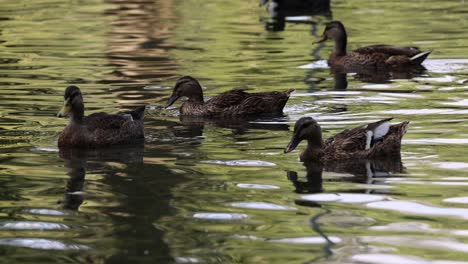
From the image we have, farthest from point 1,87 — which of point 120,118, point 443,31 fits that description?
point 443,31

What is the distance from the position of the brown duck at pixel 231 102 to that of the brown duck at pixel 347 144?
139 inches

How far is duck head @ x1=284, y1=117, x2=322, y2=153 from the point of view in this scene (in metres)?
12.7

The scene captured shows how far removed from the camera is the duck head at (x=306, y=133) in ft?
41.7

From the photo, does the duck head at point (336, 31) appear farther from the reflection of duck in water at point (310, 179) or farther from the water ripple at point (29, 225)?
the water ripple at point (29, 225)

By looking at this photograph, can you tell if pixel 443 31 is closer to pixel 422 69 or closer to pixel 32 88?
pixel 422 69

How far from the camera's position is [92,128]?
13938mm

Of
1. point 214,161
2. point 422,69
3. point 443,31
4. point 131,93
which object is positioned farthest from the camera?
point 443,31

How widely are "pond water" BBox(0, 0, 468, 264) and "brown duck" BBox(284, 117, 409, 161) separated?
19 cm

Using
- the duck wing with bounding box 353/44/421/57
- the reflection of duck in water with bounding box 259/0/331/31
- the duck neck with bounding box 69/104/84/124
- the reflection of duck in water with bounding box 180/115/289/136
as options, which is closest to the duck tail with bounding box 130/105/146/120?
the duck neck with bounding box 69/104/84/124

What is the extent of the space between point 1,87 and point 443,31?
410 inches

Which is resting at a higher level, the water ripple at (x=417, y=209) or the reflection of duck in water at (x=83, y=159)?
the water ripple at (x=417, y=209)

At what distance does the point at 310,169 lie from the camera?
482 inches

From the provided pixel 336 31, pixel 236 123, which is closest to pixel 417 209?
pixel 236 123

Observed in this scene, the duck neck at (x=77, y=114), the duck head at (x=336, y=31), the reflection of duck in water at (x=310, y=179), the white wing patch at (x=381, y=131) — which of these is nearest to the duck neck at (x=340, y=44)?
the duck head at (x=336, y=31)
